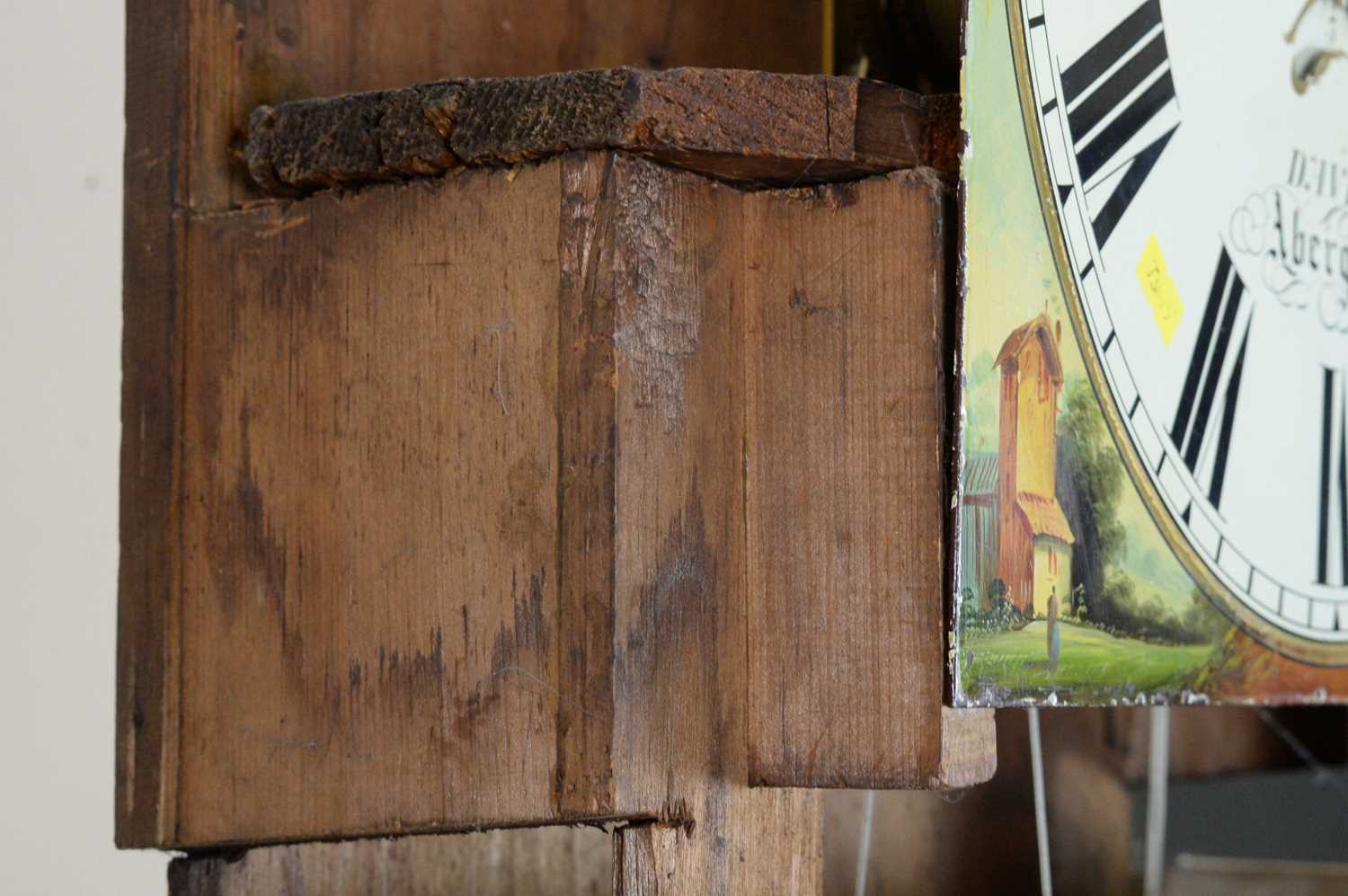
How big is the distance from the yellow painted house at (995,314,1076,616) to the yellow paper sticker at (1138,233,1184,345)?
8cm

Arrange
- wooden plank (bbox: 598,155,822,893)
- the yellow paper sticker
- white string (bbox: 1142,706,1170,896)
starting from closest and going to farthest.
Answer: wooden plank (bbox: 598,155,822,893), the yellow paper sticker, white string (bbox: 1142,706,1170,896)

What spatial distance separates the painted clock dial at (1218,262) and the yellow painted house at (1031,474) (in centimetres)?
3

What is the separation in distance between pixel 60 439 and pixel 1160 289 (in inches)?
23.6

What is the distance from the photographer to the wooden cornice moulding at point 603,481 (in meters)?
0.66

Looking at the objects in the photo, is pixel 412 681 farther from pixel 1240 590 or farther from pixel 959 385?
pixel 1240 590

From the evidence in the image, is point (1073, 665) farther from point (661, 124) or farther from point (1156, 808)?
point (1156, 808)

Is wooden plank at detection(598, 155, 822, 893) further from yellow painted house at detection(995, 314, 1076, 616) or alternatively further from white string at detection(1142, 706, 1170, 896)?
white string at detection(1142, 706, 1170, 896)

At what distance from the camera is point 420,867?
0.95m

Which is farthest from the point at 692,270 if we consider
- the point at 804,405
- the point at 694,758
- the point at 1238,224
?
the point at 1238,224

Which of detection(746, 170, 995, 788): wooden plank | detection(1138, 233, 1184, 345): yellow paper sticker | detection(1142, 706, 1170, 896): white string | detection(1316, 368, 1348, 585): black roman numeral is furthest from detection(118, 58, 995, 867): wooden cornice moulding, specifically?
detection(1142, 706, 1170, 896): white string

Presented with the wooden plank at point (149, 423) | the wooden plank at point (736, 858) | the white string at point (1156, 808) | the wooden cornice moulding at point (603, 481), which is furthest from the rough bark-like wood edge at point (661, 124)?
the white string at point (1156, 808)

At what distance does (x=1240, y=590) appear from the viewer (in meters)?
0.86

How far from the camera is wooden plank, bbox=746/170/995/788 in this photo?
2.23ft

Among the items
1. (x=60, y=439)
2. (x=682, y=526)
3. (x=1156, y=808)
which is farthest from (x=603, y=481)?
(x=1156, y=808)
